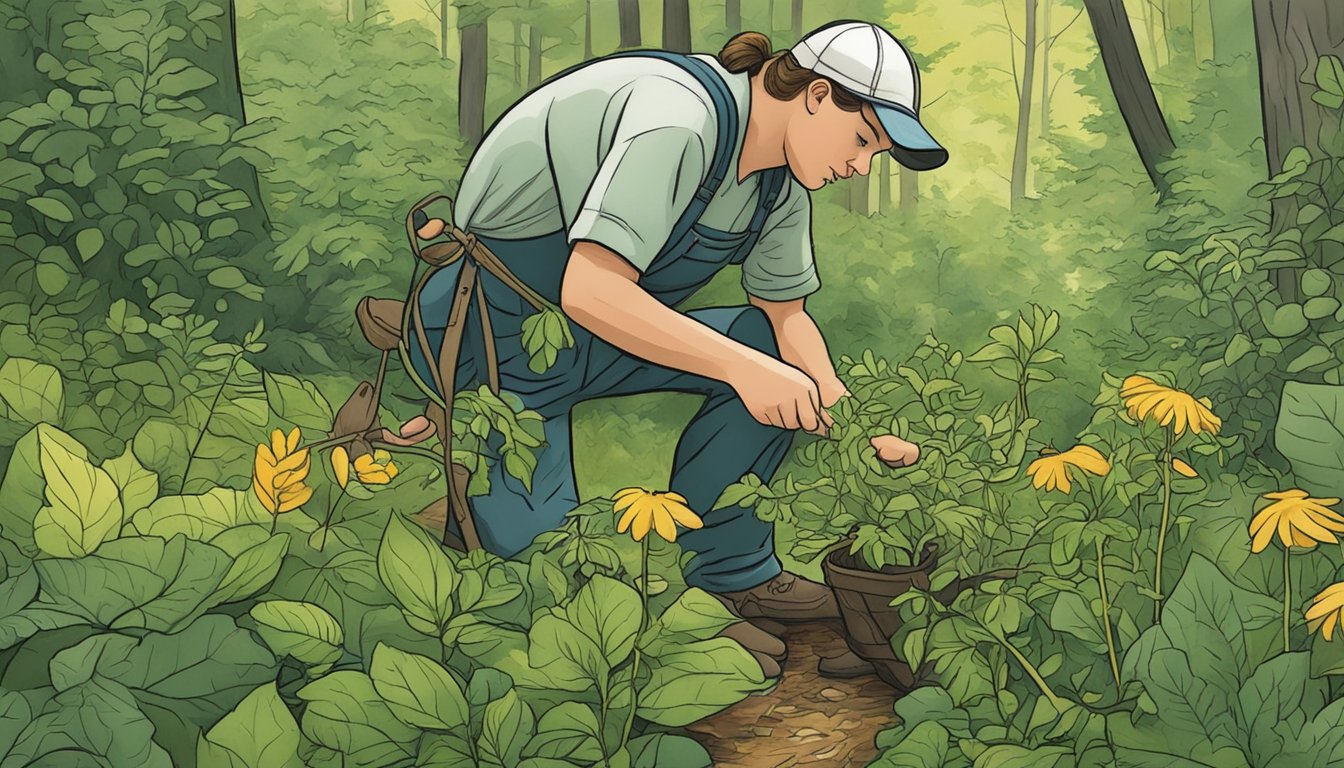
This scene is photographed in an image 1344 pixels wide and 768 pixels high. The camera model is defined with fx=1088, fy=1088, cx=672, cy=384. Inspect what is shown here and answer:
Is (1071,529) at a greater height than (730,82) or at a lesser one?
lesser

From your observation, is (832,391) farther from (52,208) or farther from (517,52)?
(52,208)

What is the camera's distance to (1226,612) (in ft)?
5.46

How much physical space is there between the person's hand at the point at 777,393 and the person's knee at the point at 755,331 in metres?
0.05

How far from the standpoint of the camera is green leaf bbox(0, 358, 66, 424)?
1.69m

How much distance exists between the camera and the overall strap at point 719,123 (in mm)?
1652

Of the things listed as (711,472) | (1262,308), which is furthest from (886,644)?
(1262,308)

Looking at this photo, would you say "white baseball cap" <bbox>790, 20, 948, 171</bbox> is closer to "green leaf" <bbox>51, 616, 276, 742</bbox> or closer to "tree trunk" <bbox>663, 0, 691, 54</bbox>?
"tree trunk" <bbox>663, 0, 691, 54</bbox>

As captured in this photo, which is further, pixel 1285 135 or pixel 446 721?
pixel 1285 135

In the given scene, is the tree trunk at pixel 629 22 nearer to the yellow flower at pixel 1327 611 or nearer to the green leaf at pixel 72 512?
the green leaf at pixel 72 512

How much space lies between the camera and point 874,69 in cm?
165

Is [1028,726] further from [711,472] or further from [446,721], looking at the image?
[446,721]

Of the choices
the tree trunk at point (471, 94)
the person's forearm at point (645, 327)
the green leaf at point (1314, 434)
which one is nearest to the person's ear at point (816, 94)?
the person's forearm at point (645, 327)

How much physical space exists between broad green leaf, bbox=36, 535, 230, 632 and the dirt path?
2.60 ft

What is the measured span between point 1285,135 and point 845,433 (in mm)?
856
